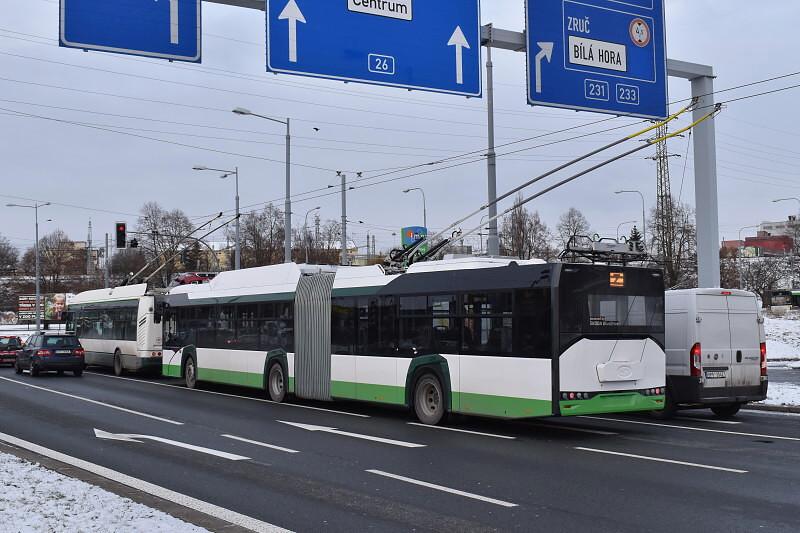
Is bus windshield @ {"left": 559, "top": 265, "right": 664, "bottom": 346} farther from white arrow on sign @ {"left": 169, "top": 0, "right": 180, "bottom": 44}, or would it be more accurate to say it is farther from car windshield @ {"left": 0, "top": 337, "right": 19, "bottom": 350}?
car windshield @ {"left": 0, "top": 337, "right": 19, "bottom": 350}

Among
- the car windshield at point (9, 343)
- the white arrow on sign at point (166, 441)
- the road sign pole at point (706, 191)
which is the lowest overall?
the white arrow on sign at point (166, 441)

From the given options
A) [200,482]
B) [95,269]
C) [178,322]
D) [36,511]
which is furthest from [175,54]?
[95,269]

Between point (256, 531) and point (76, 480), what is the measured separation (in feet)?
9.45

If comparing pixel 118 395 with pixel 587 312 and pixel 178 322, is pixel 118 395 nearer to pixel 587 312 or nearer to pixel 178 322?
pixel 178 322

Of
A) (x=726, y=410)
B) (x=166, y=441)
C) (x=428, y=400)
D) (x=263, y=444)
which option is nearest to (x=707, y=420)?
(x=726, y=410)

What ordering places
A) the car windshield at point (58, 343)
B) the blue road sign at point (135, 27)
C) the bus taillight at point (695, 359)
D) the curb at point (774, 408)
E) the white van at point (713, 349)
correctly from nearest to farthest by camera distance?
the blue road sign at point (135, 27) < the bus taillight at point (695, 359) < the white van at point (713, 349) < the curb at point (774, 408) < the car windshield at point (58, 343)

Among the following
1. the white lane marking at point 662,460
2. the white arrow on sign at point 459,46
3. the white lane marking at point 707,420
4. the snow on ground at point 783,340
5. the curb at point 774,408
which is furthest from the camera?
the snow on ground at point 783,340

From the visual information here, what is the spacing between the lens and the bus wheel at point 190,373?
23.8 m

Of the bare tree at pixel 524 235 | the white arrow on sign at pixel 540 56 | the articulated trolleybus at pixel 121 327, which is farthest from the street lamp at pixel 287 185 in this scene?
the bare tree at pixel 524 235

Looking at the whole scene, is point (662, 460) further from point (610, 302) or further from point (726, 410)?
point (726, 410)

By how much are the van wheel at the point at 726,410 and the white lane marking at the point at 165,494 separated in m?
11.2

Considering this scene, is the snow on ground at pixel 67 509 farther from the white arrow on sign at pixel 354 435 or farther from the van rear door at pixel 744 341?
the van rear door at pixel 744 341

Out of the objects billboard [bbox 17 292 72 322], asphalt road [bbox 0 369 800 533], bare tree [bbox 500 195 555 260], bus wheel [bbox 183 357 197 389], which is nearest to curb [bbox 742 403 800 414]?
asphalt road [bbox 0 369 800 533]

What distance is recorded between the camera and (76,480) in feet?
29.2
